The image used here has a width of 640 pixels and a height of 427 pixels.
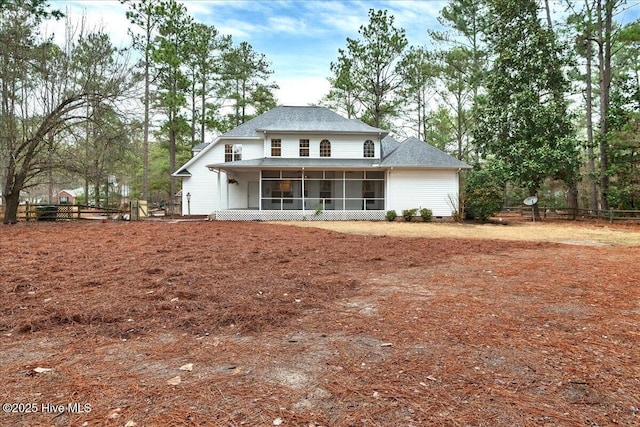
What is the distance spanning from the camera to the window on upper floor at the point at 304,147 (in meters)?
23.5

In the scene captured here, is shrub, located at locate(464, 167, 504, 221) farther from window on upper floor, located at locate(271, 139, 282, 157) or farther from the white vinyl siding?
window on upper floor, located at locate(271, 139, 282, 157)

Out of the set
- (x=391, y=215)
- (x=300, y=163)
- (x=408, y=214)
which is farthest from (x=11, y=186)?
(x=408, y=214)

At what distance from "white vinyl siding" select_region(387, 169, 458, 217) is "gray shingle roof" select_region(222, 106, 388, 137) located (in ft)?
11.3

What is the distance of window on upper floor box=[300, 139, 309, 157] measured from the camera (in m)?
23.5

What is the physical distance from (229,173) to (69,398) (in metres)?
22.5

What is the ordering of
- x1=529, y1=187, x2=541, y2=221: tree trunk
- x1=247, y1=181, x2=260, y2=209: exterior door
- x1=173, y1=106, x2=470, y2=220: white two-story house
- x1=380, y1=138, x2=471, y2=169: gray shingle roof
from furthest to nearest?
1. x1=247, y1=181, x2=260, y2=209: exterior door
2. x1=529, y1=187, x2=541, y2=221: tree trunk
3. x1=173, y1=106, x2=470, y2=220: white two-story house
4. x1=380, y1=138, x2=471, y2=169: gray shingle roof

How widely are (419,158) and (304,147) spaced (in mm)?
7408

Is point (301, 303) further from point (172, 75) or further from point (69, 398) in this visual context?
point (172, 75)

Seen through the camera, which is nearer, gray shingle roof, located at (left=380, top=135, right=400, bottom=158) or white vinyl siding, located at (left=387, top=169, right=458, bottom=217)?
white vinyl siding, located at (left=387, top=169, right=458, bottom=217)

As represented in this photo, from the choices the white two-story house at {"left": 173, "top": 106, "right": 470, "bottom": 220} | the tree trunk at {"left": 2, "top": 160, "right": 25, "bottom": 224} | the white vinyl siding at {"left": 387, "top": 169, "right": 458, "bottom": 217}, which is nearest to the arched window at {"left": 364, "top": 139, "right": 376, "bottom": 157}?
the white two-story house at {"left": 173, "top": 106, "right": 470, "bottom": 220}

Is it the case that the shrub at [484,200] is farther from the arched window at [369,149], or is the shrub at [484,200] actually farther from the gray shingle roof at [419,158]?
the arched window at [369,149]

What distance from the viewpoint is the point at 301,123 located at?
24.0 meters

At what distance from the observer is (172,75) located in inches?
1064

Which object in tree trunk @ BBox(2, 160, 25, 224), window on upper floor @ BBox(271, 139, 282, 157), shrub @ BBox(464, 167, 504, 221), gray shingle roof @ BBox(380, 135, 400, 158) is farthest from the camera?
gray shingle roof @ BBox(380, 135, 400, 158)
